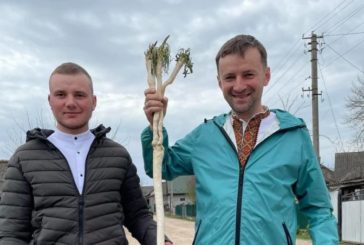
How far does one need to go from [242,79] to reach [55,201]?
1.24 meters

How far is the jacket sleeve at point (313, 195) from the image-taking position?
2996mm

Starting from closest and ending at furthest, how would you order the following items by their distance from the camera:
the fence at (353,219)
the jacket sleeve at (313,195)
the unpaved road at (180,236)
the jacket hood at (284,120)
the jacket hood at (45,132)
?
the jacket sleeve at (313,195), the jacket hood at (284,120), the jacket hood at (45,132), the fence at (353,219), the unpaved road at (180,236)

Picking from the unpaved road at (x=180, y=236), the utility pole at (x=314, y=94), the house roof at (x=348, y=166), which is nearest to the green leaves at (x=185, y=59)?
the unpaved road at (x=180, y=236)

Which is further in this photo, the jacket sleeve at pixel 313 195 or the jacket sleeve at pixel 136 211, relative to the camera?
the jacket sleeve at pixel 136 211

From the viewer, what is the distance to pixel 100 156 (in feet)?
10.9

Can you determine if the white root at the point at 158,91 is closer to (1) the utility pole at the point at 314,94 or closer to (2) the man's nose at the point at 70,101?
(2) the man's nose at the point at 70,101

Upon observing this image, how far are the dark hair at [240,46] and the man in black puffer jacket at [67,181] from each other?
2.72ft

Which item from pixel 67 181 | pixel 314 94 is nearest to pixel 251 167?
pixel 67 181

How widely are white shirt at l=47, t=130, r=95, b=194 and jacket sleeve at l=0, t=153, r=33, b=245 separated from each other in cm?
26

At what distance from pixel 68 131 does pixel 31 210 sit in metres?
0.51

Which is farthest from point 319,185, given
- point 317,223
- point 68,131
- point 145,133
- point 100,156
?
point 68,131

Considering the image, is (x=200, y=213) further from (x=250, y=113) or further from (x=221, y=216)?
(x=250, y=113)

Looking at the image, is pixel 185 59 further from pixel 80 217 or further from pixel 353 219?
pixel 353 219

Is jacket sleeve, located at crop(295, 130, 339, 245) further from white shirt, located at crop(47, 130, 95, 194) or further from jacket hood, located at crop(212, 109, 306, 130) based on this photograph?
white shirt, located at crop(47, 130, 95, 194)
